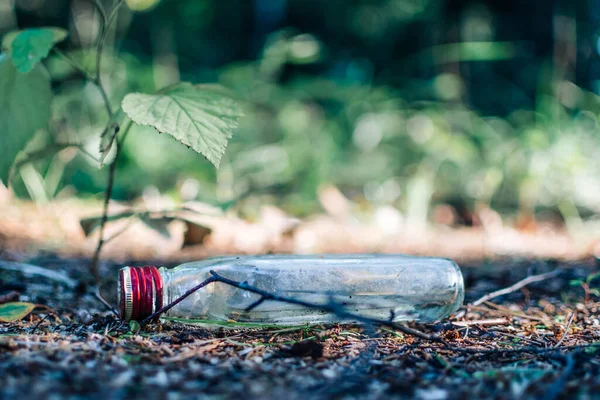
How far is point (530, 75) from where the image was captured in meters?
3.45

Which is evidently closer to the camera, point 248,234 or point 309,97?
point 248,234

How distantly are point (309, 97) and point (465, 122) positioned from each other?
0.88 meters

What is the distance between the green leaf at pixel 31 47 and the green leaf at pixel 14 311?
414mm

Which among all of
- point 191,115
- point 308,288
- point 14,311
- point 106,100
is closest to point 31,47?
point 106,100

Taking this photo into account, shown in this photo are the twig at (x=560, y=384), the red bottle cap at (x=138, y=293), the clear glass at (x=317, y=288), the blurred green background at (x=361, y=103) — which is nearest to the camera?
the twig at (x=560, y=384)

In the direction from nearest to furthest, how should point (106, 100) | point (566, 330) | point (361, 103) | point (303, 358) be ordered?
point (303, 358)
point (566, 330)
point (106, 100)
point (361, 103)

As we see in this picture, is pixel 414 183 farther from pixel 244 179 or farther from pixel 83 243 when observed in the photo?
pixel 83 243

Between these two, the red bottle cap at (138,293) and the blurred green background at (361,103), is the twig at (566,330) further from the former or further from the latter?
the blurred green background at (361,103)

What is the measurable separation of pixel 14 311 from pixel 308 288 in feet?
1.71

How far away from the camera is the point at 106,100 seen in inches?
41.6

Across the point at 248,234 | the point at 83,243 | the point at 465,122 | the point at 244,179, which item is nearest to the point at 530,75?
the point at 465,122

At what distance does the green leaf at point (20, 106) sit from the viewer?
41.3 inches

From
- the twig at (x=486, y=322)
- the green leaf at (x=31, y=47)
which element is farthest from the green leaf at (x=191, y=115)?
the twig at (x=486, y=322)

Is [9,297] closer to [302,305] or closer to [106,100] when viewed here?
[106,100]
